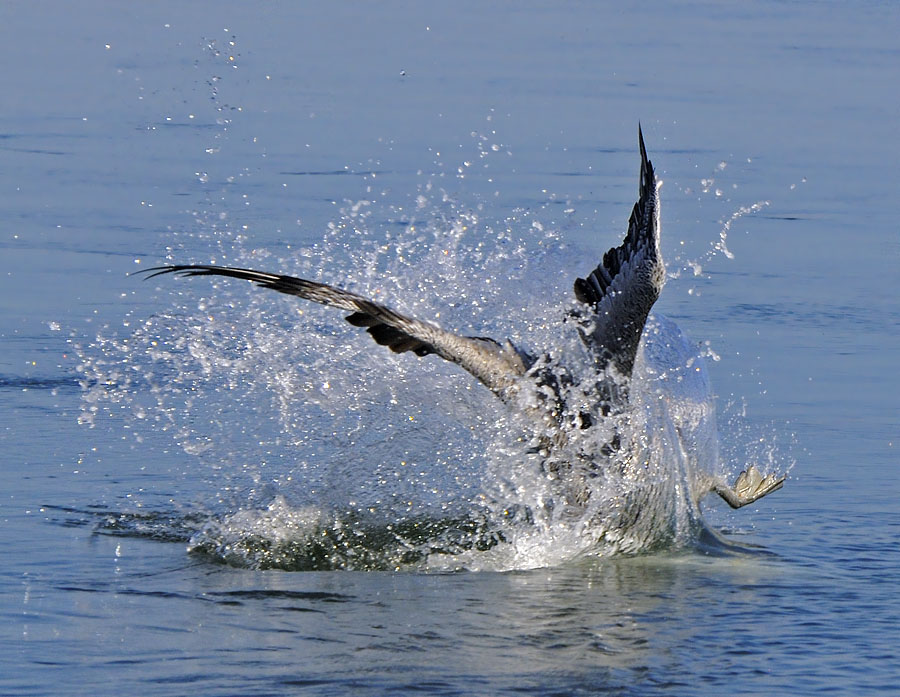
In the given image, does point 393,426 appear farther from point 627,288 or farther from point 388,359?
point 627,288

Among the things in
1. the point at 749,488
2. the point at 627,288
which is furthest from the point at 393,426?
the point at 749,488

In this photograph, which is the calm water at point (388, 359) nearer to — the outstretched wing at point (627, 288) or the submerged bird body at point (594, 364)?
the submerged bird body at point (594, 364)

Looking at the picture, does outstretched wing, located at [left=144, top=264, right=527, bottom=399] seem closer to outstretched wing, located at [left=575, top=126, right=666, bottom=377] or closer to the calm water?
outstretched wing, located at [left=575, top=126, right=666, bottom=377]

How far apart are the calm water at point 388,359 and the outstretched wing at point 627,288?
0.85m

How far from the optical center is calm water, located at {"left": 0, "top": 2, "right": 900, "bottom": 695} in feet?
21.9

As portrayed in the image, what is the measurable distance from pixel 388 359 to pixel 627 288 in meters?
1.68

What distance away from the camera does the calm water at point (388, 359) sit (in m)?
6.67

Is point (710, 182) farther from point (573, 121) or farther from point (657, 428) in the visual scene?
point (657, 428)

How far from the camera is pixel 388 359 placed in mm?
9516

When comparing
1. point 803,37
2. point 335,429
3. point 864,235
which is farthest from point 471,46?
point 335,429

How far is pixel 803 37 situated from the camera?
2219cm

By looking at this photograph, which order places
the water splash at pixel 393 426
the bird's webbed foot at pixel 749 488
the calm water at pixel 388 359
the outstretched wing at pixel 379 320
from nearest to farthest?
1. the calm water at pixel 388 359
2. the outstretched wing at pixel 379 320
3. the water splash at pixel 393 426
4. the bird's webbed foot at pixel 749 488

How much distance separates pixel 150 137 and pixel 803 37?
370 inches

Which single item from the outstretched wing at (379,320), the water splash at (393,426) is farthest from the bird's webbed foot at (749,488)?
the outstretched wing at (379,320)
